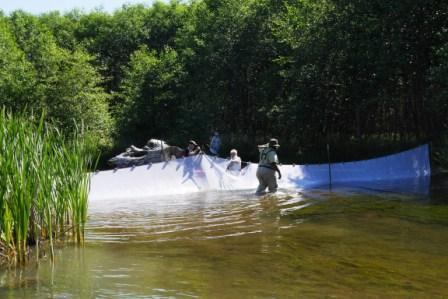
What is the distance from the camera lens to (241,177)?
16344mm

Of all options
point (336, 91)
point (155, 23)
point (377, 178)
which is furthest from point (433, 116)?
point (155, 23)

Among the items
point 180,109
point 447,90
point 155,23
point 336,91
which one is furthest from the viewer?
point 155,23

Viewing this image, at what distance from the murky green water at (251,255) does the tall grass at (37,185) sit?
1.22 ft

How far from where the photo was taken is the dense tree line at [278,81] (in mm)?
20188

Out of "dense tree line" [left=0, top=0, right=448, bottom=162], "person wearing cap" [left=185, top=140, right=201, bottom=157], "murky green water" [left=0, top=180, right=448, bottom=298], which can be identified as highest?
"dense tree line" [left=0, top=0, right=448, bottom=162]

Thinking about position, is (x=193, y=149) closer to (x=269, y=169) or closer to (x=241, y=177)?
(x=241, y=177)

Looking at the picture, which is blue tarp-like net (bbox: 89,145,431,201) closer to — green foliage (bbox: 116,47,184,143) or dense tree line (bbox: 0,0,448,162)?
dense tree line (bbox: 0,0,448,162)

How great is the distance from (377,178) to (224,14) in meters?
13.6

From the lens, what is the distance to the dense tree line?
20.2 m

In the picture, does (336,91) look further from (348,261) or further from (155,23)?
(155,23)

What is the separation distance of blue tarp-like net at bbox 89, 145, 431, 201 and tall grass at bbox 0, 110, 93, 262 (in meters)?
5.48

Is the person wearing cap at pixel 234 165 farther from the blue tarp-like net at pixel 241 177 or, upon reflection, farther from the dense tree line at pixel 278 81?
the dense tree line at pixel 278 81

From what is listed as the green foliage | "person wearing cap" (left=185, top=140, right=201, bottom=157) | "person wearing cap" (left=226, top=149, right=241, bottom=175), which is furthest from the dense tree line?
"person wearing cap" (left=226, top=149, right=241, bottom=175)

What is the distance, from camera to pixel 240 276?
20.8 feet
